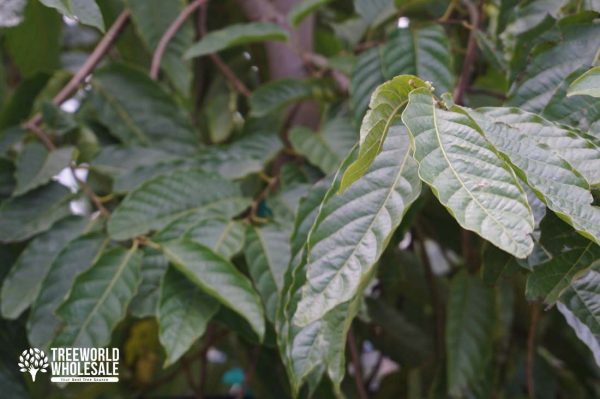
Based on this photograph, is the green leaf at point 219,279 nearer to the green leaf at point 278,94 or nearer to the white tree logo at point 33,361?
the white tree logo at point 33,361

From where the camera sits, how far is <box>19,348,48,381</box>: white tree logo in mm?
933

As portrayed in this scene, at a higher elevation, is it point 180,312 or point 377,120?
point 377,120

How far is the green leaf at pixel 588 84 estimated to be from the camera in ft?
1.97

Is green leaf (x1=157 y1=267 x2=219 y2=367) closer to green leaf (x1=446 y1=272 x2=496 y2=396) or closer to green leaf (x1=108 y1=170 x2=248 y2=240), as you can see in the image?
green leaf (x1=108 y1=170 x2=248 y2=240)

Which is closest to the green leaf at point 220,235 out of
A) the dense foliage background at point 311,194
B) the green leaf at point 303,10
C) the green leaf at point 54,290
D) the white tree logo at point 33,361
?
the dense foliage background at point 311,194

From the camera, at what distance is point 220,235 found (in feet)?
2.97

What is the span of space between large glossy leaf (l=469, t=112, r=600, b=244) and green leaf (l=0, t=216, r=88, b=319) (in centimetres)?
58

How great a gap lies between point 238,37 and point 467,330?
0.54 metres

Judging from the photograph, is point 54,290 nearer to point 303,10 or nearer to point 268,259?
point 268,259

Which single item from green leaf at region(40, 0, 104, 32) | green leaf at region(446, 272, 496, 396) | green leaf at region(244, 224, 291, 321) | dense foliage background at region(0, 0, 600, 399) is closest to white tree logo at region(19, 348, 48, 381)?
dense foliage background at region(0, 0, 600, 399)

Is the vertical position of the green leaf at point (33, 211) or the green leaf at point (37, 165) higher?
the green leaf at point (37, 165)

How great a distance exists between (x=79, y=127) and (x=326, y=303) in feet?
2.22

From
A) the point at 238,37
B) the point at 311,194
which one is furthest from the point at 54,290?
the point at 238,37

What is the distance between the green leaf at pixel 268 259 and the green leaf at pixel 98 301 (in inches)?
5.4
